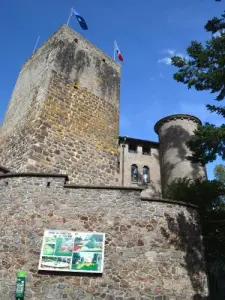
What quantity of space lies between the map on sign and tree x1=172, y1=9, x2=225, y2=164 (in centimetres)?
535

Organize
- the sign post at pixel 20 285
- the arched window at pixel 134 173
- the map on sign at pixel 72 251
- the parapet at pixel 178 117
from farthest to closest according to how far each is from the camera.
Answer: the parapet at pixel 178 117 < the arched window at pixel 134 173 < the map on sign at pixel 72 251 < the sign post at pixel 20 285

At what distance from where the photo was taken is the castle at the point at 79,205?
27.4ft

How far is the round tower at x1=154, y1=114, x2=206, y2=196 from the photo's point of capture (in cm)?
1990

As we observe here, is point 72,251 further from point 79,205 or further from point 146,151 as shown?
point 146,151

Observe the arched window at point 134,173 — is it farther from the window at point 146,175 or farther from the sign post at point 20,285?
the sign post at point 20,285

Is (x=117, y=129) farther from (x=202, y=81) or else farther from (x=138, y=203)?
(x=138, y=203)

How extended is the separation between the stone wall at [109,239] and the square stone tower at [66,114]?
7.75 ft

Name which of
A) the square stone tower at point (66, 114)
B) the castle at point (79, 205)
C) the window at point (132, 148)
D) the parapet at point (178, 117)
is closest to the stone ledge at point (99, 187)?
the castle at point (79, 205)

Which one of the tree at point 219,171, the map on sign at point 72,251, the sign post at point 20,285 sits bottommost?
the sign post at point 20,285

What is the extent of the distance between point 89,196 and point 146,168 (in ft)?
42.7

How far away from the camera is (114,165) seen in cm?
1436

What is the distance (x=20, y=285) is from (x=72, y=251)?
1.60 meters

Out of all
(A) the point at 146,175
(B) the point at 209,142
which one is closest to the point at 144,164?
(A) the point at 146,175

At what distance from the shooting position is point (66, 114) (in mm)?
13773
